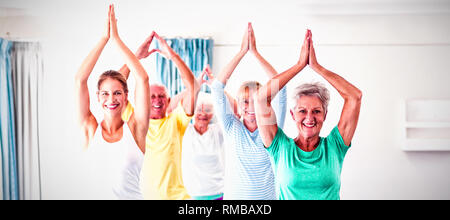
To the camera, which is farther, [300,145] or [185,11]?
[185,11]

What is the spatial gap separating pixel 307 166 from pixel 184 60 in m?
1.27

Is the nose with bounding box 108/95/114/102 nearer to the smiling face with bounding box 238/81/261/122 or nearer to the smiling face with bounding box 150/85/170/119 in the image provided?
the smiling face with bounding box 150/85/170/119

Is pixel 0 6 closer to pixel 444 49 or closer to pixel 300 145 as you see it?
pixel 300 145

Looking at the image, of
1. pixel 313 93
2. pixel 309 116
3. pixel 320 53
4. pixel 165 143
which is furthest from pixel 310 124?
pixel 165 143

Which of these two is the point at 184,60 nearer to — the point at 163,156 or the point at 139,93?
the point at 139,93

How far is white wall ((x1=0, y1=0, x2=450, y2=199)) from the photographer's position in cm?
252

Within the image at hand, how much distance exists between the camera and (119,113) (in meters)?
2.19

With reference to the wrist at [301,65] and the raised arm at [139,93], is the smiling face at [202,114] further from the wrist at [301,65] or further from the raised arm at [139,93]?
the wrist at [301,65]

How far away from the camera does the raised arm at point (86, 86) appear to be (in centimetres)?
215

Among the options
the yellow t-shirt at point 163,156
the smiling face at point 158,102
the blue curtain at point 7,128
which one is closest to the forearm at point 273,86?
the yellow t-shirt at point 163,156
